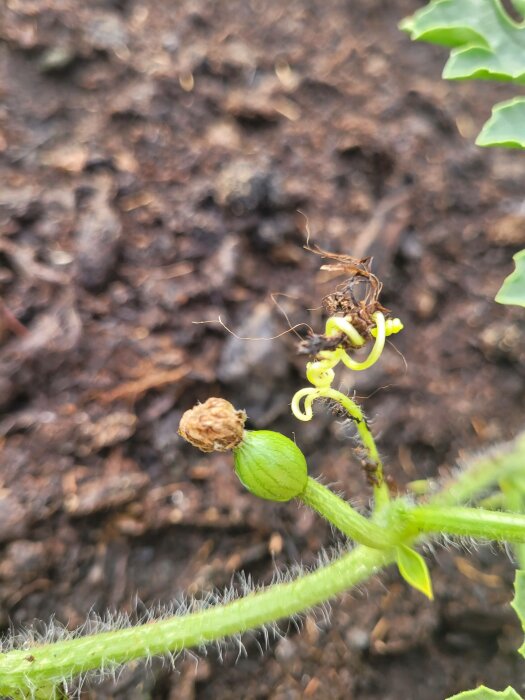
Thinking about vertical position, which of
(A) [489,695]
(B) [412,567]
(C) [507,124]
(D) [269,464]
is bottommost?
(A) [489,695]

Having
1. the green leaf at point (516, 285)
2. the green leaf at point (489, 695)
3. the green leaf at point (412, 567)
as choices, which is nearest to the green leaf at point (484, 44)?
the green leaf at point (516, 285)

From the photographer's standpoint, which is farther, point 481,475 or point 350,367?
point 481,475

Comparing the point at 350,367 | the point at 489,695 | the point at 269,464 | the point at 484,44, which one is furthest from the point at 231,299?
the point at 489,695

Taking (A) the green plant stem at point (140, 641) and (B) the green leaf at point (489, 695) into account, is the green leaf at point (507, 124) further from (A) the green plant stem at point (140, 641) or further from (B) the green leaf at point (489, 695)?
(B) the green leaf at point (489, 695)

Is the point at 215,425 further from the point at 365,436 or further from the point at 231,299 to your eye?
the point at 231,299

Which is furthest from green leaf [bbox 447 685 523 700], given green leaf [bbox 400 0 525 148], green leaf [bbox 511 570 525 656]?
green leaf [bbox 400 0 525 148]

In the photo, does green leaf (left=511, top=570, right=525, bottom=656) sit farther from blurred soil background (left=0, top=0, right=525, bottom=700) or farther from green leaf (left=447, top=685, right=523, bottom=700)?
blurred soil background (left=0, top=0, right=525, bottom=700)
